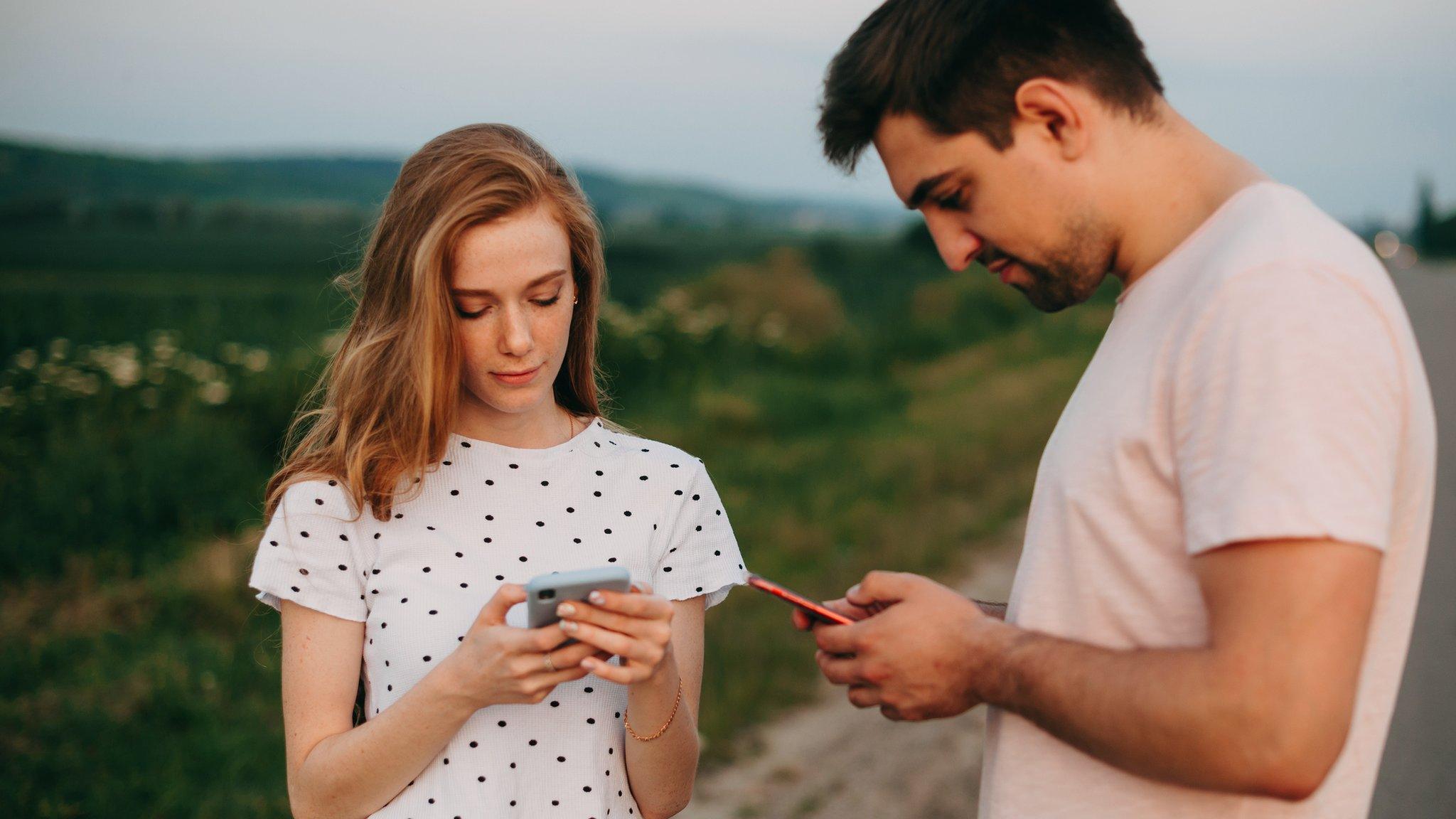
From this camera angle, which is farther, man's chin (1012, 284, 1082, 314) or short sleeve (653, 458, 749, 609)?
short sleeve (653, 458, 749, 609)

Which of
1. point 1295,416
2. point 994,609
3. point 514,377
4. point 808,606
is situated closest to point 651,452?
point 514,377

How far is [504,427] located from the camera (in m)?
2.21

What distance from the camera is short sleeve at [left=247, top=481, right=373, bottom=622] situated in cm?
194

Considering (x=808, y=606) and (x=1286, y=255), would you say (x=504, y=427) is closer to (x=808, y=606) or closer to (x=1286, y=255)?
(x=808, y=606)

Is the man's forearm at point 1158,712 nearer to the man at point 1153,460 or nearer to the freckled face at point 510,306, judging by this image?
the man at point 1153,460

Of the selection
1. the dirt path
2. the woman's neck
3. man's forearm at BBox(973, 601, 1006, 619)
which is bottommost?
the dirt path

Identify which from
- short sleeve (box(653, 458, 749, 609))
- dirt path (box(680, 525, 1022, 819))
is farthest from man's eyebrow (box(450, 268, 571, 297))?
dirt path (box(680, 525, 1022, 819))

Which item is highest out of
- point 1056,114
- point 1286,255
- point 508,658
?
point 1056,114

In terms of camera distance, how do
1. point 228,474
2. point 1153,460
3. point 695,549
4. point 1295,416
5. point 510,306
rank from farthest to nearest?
point 228,474
point 695,549
point 510,306
point 1153,460
point 1295,416

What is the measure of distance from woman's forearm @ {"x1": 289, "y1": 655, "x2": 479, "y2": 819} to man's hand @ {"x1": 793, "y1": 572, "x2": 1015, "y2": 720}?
0.65 m

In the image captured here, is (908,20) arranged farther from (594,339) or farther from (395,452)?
(395,452)

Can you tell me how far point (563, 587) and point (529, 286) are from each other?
70 centimetres

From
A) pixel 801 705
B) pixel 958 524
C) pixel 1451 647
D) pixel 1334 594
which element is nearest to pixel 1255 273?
pixel 1334 594

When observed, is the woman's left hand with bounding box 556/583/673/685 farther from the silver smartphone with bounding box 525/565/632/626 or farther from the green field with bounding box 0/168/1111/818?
the green field with bounding box 0/168/1111/818
